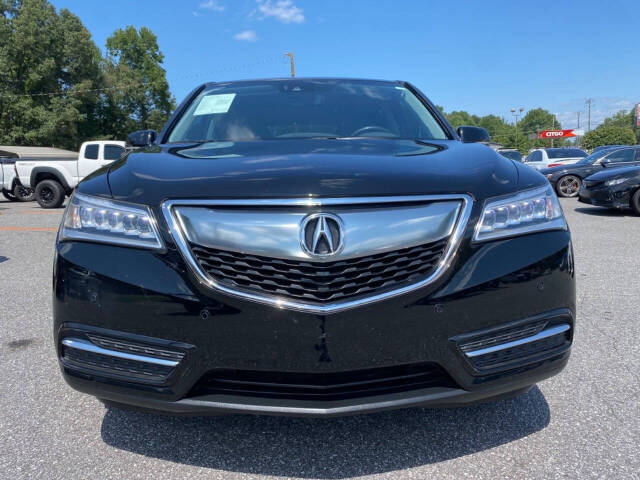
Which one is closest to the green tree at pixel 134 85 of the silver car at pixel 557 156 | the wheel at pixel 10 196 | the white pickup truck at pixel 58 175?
the wheel at pixel 10 196

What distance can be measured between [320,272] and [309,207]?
22 cm

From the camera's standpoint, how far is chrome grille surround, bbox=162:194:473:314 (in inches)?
64.9

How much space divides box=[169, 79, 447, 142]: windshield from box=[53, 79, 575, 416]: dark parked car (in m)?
1.01

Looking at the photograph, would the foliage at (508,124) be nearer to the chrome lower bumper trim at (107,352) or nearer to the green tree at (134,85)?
the green tree at (134,85)

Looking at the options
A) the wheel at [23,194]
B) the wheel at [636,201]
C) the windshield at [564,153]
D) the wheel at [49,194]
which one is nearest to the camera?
the wheel at [636,201]

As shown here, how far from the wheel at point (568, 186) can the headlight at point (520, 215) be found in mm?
13900

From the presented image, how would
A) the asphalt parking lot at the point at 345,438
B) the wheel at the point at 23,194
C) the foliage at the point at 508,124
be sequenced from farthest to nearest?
1. the foliage at the point at 508,124
2. the wheel at the point at 23,194
3. the asphalt parking lot at the point at 345,438

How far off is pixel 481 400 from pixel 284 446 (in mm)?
809

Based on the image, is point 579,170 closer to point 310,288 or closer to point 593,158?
point 593,158

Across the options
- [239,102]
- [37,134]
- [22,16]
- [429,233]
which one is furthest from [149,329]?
[22,16]

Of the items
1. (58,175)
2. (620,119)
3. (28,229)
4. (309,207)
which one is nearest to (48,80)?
(58,175)

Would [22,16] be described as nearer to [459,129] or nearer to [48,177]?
[48,177]

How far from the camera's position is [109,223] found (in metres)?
1.84

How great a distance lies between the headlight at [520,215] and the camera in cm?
181
